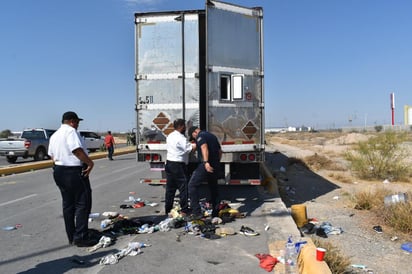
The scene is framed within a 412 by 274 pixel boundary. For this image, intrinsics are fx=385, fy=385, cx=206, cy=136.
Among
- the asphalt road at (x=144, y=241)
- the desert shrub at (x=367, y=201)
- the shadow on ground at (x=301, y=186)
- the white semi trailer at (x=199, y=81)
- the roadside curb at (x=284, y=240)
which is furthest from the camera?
the shadow on ground at (x=301, y=186)

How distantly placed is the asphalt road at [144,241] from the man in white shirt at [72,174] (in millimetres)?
270

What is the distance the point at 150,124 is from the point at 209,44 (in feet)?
6.85

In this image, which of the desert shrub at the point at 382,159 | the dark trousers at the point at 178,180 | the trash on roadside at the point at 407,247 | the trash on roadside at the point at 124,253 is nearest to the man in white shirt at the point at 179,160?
the dark trousers at the point at 178,180

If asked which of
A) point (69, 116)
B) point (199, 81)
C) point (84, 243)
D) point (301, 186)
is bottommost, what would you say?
point (301, 186)

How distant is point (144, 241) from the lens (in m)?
5.77

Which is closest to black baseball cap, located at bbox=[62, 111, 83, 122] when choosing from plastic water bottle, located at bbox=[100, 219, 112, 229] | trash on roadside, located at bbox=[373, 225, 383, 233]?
plastic water bottle, located at bbox=[100, 219, 112, 229]

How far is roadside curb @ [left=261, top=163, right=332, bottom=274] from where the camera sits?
399cm

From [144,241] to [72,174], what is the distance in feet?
4.77

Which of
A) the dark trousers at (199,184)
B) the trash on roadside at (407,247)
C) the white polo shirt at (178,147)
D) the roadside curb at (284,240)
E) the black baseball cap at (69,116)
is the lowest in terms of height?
the trash on roadside at (407,247)

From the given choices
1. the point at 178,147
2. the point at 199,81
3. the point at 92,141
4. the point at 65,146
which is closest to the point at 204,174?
→ the point at 178,147

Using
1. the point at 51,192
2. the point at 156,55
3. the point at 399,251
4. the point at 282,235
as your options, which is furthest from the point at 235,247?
the point at 51,192

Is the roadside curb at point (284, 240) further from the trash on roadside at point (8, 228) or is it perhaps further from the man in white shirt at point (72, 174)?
the trash on roadside at point (8, 228)

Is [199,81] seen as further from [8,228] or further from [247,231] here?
[8,228]

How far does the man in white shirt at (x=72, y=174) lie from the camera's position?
541cm
